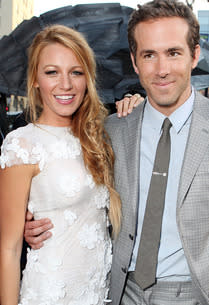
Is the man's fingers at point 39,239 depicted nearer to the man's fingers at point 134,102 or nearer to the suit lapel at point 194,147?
the suit lapel at point 194,147

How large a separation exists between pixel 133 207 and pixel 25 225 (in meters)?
0.57

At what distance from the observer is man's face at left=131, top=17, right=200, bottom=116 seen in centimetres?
186

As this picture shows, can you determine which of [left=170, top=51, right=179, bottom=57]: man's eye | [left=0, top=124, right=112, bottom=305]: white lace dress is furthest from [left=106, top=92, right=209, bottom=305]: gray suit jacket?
[left=170, top=51, right=179, bottom=57]: man's eye

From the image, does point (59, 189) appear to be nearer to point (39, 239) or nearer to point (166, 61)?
point (39, 239)

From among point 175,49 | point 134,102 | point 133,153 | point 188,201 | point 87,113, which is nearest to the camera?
point 188,201

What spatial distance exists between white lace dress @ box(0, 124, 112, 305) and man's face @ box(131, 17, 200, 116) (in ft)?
1.84

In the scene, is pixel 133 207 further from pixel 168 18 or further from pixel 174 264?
pixel 168 18

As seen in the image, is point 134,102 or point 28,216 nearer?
point 28,216

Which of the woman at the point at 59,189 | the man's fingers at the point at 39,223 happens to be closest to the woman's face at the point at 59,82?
the woman at the point at 59,189

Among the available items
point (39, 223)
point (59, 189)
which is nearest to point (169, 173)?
point (59, 189)

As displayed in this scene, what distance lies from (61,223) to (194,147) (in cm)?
76

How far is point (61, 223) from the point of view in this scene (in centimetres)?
189

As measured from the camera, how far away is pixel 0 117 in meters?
2.94

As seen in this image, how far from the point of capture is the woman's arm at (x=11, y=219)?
1802 millimetres
